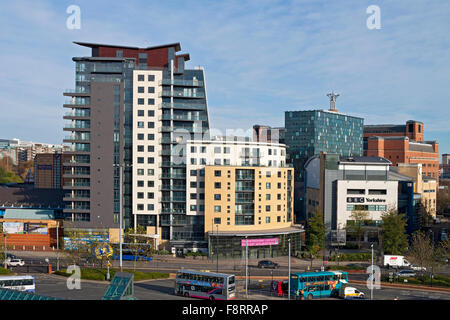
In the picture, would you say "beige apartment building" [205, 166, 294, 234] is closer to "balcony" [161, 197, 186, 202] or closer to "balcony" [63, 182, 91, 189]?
"balcony" [161, 197, 186, 202]

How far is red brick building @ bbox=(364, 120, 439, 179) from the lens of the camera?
156 metres

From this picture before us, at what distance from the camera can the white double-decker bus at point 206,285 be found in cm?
4375

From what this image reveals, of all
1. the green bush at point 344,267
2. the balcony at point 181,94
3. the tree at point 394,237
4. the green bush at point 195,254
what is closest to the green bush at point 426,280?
the green bush at point 344,267

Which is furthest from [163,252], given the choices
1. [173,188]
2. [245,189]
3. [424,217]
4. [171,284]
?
[424,217]

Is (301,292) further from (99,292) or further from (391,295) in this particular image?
(99,292)

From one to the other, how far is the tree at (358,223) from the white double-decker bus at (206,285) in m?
44.4

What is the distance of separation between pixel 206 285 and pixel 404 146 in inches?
5166

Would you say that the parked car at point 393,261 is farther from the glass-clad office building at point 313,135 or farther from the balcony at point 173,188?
the glass-clad office building at point 313,135

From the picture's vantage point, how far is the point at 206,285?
1770 inches

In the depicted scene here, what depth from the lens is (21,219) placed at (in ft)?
267

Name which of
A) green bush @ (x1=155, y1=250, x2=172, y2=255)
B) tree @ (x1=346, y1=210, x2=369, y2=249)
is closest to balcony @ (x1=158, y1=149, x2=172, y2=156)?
green bush @ (x1=155, y1=250, x2=172, y2=255)

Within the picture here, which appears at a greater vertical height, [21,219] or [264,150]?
[264,150]
